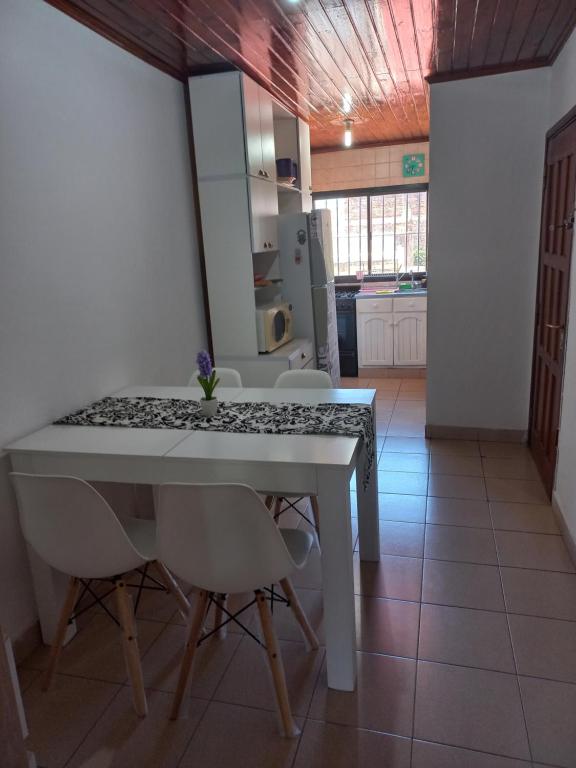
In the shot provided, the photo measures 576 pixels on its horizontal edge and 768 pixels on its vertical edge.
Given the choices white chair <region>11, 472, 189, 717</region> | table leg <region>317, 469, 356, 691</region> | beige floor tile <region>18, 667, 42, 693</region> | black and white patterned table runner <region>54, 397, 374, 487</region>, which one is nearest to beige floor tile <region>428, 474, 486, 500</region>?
black and white patterned table runner <region>54, 397, 374, 487</region>

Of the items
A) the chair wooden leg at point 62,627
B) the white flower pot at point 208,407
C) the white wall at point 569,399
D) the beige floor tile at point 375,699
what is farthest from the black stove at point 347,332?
the chair wooden leg at point 62,627

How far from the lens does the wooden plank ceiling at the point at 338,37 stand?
2.55 metres

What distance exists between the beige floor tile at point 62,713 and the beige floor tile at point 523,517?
207cm

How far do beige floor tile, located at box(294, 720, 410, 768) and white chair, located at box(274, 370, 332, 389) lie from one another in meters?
1.49

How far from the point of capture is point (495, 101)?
3.68 meters

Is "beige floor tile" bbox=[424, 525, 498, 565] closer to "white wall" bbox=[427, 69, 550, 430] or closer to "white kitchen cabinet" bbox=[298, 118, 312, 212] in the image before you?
"white wall" bbox=[427, 69, 550, 430]

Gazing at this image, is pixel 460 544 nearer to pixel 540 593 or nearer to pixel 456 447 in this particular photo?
pixel 540 593

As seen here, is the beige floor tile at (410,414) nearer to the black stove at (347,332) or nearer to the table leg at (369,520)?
the black stove at (347,332)

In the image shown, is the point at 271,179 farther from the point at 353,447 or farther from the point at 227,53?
the point at 353,447

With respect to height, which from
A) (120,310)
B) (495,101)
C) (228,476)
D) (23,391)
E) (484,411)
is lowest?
(484,411)

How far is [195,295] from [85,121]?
1.36 metres

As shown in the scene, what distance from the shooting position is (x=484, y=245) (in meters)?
3.91

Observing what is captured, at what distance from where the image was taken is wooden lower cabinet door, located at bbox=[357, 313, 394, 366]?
6.03 m

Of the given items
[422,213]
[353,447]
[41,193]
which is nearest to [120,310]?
[41,193]
